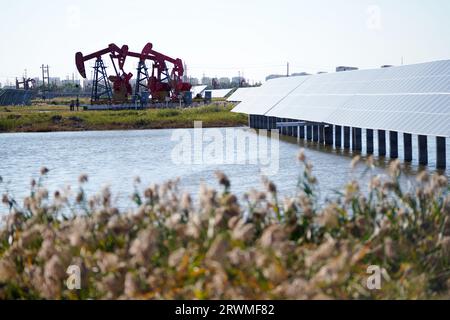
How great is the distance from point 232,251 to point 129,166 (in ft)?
70.7

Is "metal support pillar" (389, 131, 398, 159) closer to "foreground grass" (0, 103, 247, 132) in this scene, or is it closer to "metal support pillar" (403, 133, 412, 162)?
"metal support pillar" (403, 133, 412, 162)

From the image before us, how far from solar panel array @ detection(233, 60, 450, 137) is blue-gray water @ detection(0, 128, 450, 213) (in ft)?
4.40

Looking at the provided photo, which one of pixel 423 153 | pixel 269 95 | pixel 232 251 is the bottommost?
pixel 423 153

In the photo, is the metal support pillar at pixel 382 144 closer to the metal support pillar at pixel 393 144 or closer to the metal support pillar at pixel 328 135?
the metal support pillar at pixel 393 144

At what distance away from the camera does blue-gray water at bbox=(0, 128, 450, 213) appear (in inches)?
873

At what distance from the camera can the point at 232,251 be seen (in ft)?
24.2

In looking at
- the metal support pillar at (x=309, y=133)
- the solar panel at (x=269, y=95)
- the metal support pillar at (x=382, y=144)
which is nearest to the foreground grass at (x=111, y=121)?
the solar panel at (x=269, y=95)

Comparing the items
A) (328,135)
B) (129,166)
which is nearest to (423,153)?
(129,166)

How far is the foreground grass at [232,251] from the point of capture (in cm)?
729

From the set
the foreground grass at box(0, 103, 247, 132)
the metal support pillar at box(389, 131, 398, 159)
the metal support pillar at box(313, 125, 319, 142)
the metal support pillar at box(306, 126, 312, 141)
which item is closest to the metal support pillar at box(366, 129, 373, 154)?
the metal support pillar at box(389, 131, 398, 159)

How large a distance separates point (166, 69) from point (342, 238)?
6828 centimetres

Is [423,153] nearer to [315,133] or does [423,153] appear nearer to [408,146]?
[408,146]

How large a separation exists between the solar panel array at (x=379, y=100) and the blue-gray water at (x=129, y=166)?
1.34 metres

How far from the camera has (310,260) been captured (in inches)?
279
